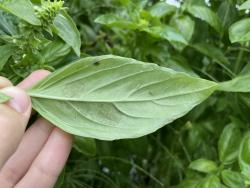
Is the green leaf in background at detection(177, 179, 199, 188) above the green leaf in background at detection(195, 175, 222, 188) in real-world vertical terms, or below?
below

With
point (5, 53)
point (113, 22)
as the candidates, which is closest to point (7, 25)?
point (5, 53)

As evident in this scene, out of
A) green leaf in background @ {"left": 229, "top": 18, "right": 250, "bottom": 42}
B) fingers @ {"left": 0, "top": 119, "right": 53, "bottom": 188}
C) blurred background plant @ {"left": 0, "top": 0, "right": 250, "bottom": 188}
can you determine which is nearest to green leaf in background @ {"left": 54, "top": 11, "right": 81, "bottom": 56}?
blurred background plant @ {"left": 0, "top": 0, "right": 250, "bottom": 188}

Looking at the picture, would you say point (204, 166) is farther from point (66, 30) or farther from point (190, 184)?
point (66, 30)

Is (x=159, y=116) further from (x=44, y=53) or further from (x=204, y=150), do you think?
(x=204, y=150)

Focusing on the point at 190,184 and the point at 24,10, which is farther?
the point at 190,184

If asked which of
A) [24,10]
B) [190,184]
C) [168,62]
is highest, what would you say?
[24,10]

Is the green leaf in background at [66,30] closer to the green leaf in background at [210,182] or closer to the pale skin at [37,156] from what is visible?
the pale skin at [37,156]

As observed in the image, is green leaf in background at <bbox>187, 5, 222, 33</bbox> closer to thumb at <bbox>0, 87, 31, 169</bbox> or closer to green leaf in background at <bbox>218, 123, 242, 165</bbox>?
green leaf in background at <bbox>218, 123, 242, 165</bbox>
